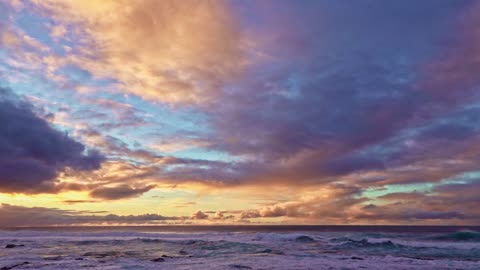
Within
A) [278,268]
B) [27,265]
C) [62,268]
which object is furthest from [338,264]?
[27,265]

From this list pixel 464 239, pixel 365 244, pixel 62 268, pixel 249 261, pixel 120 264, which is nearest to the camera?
pixel 62 268

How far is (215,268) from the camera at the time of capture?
21.6 metres

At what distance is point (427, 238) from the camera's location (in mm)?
53906

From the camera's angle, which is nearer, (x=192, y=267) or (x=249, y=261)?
(x=192, y=267)

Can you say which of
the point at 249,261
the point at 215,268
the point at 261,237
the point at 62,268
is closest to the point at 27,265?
the point at 62,268

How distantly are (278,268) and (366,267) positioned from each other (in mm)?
5282

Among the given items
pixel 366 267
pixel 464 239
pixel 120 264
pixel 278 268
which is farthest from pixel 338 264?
pixel 464 239

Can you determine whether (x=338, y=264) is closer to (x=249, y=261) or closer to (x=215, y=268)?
(x=249, y=261)

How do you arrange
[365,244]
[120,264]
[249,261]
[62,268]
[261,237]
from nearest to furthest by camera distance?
[62,268], [120,264], [249,261], [365,244], [261,237]

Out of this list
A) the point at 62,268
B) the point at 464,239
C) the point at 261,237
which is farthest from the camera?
the point at 261,237

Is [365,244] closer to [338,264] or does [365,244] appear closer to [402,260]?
[402,260]

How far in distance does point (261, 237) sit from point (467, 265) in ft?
113

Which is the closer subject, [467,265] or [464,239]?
[467,265]

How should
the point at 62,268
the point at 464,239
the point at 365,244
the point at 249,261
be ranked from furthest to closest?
the point at 464,239
the point at 365,244
the point at 249,261
the point at 62,268
